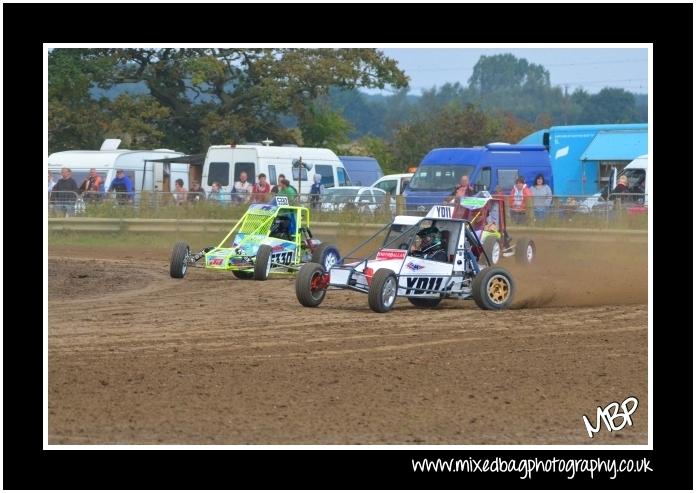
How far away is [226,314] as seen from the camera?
14094mm

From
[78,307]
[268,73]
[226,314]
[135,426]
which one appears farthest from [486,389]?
[268,73]

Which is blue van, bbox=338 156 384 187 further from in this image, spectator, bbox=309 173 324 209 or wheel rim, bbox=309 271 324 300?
wheel rim, bbox=309 271 324 300

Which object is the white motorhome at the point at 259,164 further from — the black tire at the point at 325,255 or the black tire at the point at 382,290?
the black tire at the point at 382,290

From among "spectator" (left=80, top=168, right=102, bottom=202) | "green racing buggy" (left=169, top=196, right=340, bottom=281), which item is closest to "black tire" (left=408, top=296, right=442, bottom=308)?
"green racing buggy" (left=169, top=196, right=340, bottom=281)

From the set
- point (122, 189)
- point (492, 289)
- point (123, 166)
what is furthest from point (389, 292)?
point (123, 166)

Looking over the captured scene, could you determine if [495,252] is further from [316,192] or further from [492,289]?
[316,192]

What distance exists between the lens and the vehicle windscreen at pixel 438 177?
2622 centimetres

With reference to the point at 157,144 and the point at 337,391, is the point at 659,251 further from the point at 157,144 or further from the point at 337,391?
the point at 157,144

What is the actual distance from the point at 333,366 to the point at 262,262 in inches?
284

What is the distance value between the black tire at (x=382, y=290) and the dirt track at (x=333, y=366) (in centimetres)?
15

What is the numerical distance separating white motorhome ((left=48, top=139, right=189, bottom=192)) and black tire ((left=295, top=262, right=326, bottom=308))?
17192mm

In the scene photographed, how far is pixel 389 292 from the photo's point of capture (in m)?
14.2

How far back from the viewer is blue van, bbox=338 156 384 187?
37.5 metres

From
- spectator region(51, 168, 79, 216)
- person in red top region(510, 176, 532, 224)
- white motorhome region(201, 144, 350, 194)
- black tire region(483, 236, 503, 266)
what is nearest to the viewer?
black tire region(483, 236, 503, 266)
